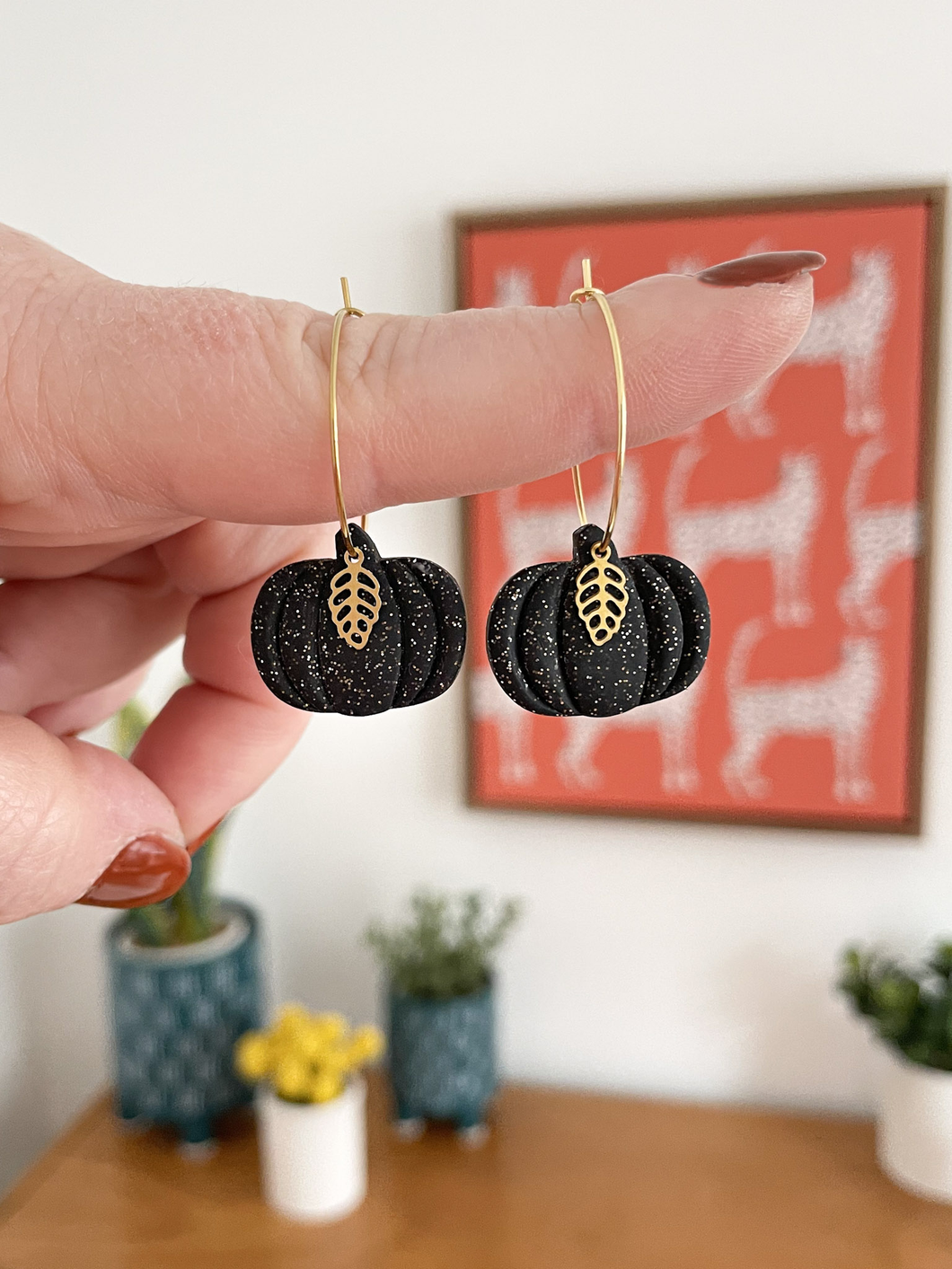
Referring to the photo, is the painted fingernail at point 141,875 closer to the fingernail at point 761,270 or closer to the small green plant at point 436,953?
the fingernail at point 761,270

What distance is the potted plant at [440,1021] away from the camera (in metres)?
1.38

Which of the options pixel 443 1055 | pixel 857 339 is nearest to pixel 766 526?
pixel 857 339

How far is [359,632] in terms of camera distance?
43cm

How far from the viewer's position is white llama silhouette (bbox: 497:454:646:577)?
4.34 ft

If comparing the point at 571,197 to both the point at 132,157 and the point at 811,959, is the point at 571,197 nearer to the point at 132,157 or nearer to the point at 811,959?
the point at 132,157

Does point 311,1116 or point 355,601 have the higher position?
point 355,601

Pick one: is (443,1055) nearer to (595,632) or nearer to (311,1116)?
(311,1116)

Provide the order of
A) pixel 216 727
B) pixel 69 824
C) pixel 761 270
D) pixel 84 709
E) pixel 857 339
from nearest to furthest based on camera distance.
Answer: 1. pixel 761 270
2. pixel 69 824
3. pixel 216 727
4. pixel 84 709
5. pixel 857 339

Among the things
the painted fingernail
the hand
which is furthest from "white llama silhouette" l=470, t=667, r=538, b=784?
the hand

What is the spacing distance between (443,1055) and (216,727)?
945 mm

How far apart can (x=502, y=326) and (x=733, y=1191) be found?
4.34 feet

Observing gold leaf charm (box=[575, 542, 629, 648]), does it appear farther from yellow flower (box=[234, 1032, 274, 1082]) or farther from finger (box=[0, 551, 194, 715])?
yellow flower (box=[234, 1032, 274, 1082])

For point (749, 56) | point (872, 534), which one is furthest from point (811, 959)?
point (749, 56)

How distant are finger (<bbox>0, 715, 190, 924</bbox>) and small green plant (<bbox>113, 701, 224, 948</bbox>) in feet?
2.91
